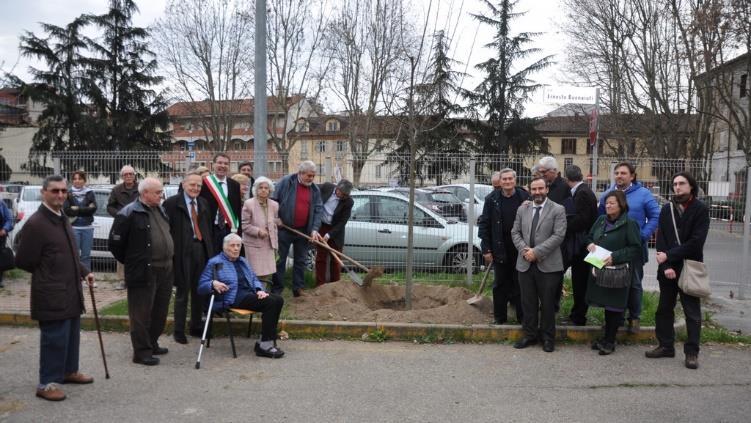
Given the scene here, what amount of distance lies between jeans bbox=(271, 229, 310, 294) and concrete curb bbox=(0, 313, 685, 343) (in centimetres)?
111

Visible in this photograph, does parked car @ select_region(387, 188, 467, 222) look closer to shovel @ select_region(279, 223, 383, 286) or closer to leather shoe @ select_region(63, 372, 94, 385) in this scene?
shovel @ select_region(279, 223, 383, 286)

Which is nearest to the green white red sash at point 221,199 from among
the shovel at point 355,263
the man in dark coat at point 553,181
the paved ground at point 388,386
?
the shovel at point 355,263

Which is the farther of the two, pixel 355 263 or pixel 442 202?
pixel 442 202

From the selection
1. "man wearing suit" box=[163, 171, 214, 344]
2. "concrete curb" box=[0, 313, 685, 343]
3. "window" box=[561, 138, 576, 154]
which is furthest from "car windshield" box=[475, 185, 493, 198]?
"window" box=[561, 138, 576, 154]

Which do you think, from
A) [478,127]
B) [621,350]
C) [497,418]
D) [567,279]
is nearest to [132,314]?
[497,418]

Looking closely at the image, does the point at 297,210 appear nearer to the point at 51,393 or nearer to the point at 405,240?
the point at 405,240

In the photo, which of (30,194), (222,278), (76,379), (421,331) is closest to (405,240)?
(421,331)

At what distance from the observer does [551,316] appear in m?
6.13

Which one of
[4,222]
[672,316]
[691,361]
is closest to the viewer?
[691,361]

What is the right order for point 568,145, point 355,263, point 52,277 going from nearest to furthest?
point 52,277 < point 355,263 < point 568,145

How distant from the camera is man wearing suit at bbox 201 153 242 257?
22.5 feet

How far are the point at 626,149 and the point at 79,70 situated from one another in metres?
32.2

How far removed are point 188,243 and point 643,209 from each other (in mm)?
5160

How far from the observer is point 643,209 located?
653 centimetres
